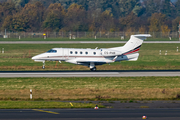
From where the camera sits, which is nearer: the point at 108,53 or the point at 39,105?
the point at 39,105

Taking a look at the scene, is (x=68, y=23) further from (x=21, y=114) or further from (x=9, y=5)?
(x=21, y=114)

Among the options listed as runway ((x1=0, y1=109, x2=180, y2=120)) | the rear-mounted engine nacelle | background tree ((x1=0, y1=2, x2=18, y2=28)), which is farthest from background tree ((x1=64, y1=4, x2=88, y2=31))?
runway ((x1=0, y1=109, x2=180, y2=120))

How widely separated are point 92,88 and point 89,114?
8.58 metres

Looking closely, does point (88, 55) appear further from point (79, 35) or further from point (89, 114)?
point (79, 35)

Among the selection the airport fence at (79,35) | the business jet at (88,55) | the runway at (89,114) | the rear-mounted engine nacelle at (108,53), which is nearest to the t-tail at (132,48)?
the business jet at (88,55)

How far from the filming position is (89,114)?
57.7ft

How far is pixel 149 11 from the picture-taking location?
15375 centimetres

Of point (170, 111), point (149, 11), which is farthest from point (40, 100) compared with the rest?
point (149, 11)

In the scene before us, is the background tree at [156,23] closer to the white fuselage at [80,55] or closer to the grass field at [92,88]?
the white fuselage at [80,55]

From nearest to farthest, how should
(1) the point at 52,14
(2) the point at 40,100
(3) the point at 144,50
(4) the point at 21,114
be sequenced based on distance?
(4) the point at 21,114 → (2) the point at 40,100 → (3) the point at 144,50 → (1) the point at 52,14

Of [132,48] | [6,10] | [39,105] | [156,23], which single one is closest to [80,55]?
[132,48]

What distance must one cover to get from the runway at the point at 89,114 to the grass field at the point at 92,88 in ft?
14.4

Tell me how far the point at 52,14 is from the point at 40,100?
93085 millimetres

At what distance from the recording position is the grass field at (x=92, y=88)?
77.4 feet
